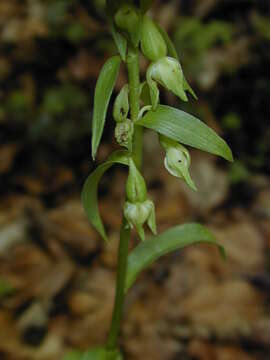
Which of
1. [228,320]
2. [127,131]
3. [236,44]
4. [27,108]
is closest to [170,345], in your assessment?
[228,320]

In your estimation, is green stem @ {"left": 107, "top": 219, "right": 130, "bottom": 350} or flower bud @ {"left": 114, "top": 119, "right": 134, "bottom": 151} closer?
flower bud @ {"left": 114, "top": 119, "right": 134, "bottom": 151}

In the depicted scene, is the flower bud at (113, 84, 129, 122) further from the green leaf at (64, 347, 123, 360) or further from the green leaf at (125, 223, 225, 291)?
the green leaf at (64, 347, 123, 360)

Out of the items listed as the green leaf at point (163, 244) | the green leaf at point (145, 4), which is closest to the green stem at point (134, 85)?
the green leaf at point (145, 4)

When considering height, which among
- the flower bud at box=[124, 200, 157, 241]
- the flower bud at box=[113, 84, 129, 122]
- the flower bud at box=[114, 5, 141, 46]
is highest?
the flower bud at box=[114, 5, 141, 46]

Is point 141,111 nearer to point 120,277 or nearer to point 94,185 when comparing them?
point 94,185

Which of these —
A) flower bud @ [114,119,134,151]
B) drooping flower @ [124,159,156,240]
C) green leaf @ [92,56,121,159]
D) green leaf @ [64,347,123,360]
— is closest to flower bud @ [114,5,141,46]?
green leaf @ [92,56,121,159]
